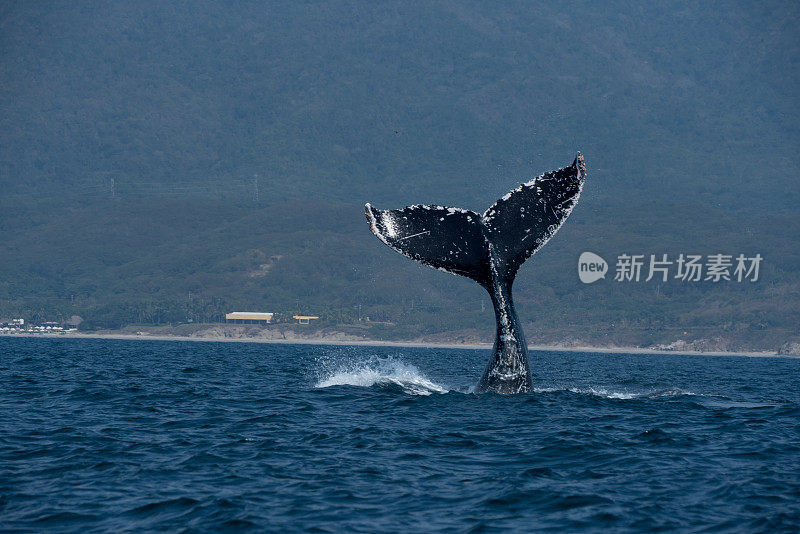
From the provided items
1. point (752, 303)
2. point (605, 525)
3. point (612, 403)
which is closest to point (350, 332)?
point (752, 303)

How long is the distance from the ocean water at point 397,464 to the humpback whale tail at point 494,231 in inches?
116

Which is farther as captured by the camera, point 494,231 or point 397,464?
point 494,231

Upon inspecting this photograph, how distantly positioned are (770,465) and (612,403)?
8.79 metres

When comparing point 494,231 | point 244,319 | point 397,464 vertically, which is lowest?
point 397,464

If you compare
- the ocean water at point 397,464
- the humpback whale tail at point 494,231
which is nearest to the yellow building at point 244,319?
the ocean water at point 397,464

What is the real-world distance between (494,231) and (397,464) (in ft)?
21.5

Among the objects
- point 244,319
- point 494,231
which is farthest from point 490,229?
point 244,319

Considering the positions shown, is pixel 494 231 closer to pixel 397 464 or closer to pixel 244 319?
pixel 397 464

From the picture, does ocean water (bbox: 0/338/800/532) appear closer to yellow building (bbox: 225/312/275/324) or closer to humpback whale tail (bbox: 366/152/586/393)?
humpback whale tail (bbox: 366/152/586/393)

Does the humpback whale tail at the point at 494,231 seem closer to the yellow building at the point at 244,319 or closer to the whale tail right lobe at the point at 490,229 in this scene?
the whale tail right lobe at the point at 490,229

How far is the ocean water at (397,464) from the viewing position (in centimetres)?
1241

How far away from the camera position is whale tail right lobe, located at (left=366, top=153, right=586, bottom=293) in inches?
782

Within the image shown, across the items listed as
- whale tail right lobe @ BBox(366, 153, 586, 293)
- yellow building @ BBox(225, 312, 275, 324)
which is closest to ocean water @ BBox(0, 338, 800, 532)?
whale tail right lobe @ BBox(366, 153, 586, 293)

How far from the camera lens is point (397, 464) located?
1553 centimetres
